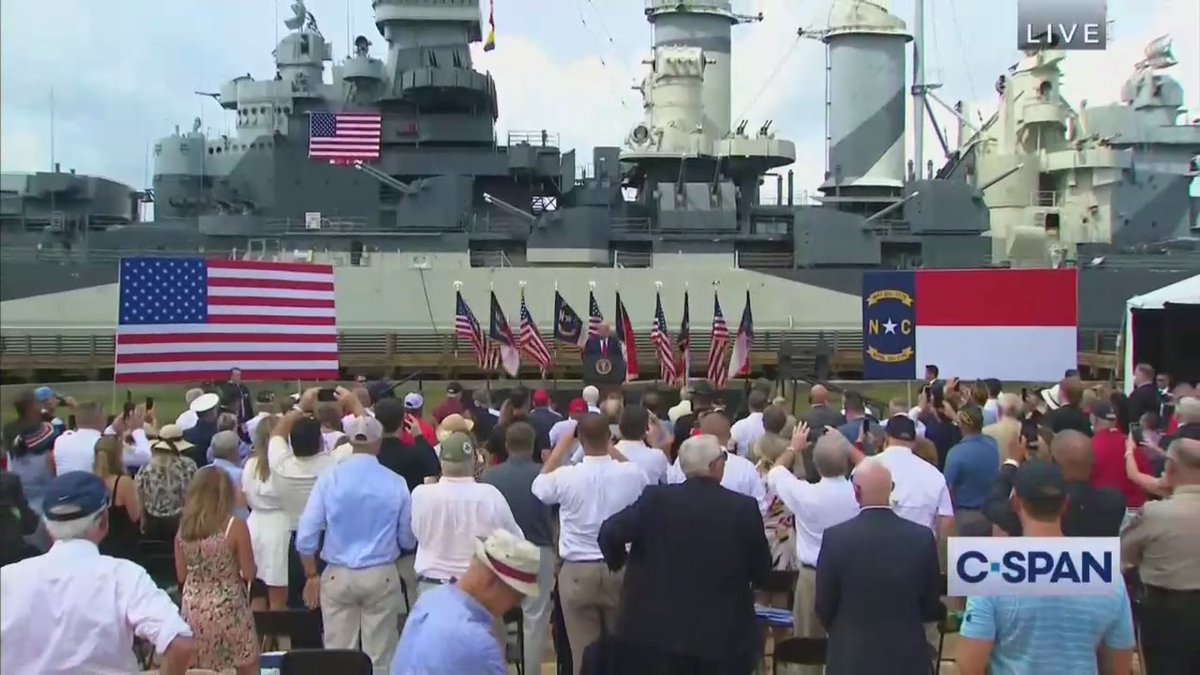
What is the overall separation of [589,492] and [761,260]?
26.8 meters

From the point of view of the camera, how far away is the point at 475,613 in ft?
11.3

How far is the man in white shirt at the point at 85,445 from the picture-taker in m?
7.32

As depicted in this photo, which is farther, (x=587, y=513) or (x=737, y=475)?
(x=737, y=475)

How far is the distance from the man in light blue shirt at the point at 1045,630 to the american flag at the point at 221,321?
Answer: 748 centimetres

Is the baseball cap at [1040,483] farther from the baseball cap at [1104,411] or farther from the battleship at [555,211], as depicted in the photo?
the battleship at [555,211]

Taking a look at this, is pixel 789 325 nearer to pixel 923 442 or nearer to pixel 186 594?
pixel 923 442

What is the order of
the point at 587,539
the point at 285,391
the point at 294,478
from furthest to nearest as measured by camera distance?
the point at 285,391, the point at 294,478, the point at 587,539

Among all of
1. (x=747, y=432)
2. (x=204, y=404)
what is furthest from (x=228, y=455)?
(x=747, y=432)

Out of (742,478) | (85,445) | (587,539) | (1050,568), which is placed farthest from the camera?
(85,445)

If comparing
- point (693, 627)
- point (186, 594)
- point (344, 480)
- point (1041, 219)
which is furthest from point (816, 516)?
point (1041, 219)

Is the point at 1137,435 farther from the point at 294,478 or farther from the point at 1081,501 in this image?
the point at 294,478

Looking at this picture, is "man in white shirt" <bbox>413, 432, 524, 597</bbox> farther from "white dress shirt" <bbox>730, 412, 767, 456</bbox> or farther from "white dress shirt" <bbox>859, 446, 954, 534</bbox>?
"white dress shirt" <bbox>730, 412, 767, 456</bbox>

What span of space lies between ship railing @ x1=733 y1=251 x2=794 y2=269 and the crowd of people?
2355 cm


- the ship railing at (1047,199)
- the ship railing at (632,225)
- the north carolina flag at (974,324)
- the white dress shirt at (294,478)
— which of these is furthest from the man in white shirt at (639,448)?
the ship railing at (1047,199)
